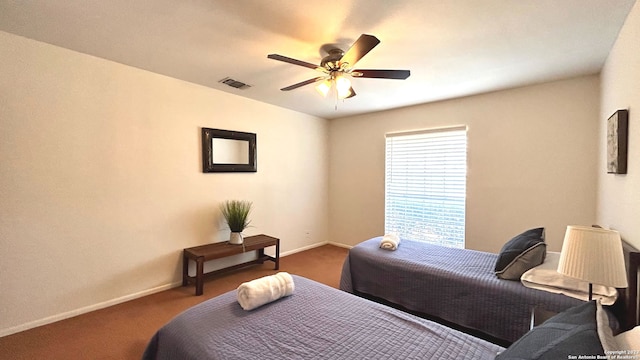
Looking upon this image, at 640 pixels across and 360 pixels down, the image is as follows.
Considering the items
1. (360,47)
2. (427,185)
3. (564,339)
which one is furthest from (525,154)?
(564,339)

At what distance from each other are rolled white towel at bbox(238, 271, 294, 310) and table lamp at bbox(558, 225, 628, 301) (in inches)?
59.1


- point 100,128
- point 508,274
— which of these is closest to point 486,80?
point 508,274

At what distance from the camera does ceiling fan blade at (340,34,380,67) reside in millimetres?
1641

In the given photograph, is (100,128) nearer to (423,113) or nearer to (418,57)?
(418,57)

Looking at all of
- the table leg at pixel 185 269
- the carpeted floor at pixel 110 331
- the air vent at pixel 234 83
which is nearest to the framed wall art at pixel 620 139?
the carpeted floor at pixel 110 331

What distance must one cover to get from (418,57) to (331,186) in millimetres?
3043

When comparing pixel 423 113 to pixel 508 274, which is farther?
pixel 423 113

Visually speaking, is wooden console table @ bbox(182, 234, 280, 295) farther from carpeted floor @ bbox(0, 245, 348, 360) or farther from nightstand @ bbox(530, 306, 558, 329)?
nightstand @ bbox(530, 306, 558, 329)

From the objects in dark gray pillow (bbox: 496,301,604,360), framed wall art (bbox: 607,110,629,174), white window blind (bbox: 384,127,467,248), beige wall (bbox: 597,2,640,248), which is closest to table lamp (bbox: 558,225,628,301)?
dark gray pillow (bbox: 496,301,604,360)

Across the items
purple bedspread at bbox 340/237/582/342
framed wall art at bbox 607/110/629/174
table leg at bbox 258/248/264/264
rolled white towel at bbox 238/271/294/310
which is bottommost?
table leg at bbox 258/248/264/264

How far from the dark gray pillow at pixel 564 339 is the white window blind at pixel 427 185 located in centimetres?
270

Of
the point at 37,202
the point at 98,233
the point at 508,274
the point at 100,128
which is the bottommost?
the point at 508,274

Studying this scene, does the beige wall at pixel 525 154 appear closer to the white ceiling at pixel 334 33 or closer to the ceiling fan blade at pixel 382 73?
the white ceiling at pixel 334 33

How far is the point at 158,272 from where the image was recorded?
296cm
